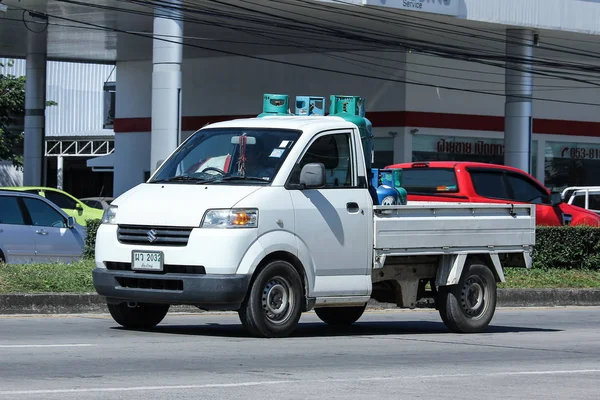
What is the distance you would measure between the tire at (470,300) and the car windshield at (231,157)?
2574mm

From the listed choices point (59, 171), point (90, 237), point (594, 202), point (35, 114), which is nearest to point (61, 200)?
point (90, 237)

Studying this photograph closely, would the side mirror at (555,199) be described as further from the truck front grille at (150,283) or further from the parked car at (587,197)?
the truck front grille at (150,283)

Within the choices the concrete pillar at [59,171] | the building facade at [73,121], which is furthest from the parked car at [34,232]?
the concrete pillar at [59,171]

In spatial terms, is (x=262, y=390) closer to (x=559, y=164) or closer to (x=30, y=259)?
(x=30, y=259)

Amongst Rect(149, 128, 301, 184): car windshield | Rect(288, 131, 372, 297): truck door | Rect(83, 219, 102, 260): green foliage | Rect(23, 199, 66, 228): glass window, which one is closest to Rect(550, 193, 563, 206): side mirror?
Rect(83, 219, 102, 260): green foliage

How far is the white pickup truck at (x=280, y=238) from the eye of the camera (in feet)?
34.9

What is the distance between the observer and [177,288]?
35.2ft

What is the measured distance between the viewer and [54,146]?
208ft

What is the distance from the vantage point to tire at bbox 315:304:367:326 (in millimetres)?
13227

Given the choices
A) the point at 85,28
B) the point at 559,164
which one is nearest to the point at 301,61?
the point at 85,28

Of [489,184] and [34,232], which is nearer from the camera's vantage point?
[34,232]

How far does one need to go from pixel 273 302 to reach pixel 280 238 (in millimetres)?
615

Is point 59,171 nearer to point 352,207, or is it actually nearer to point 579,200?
point 579,200

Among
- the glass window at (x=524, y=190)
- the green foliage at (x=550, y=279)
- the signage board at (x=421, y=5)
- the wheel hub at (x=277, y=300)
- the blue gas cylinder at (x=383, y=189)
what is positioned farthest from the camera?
the signage board at (x=421, y=5)
